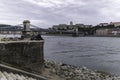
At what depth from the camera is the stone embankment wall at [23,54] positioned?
361 inches

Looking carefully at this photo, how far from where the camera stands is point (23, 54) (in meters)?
10.0

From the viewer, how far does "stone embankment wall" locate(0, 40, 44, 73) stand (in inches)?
361

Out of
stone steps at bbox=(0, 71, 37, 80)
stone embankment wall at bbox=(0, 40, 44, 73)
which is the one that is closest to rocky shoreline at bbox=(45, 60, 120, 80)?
stone embankment wall at bbox=(0, 40, 44, 73)

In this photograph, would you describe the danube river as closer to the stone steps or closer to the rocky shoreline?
the rocky shoreline

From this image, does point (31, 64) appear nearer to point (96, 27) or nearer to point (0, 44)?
point (0, 44)

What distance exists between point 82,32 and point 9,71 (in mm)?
135030

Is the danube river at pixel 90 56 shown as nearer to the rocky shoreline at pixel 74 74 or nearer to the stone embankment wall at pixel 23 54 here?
the rocky shoreline at pixel 74 74

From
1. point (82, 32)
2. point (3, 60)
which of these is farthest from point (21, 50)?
point (82, 32)

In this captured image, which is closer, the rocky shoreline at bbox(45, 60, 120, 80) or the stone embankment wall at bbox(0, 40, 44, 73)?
the stone embankment wall at bbox(0, 40, 44, 73)

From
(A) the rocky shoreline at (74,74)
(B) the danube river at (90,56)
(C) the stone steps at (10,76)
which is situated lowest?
(B) the danube river at (90,56)

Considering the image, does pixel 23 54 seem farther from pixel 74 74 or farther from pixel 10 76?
pixel 74 74

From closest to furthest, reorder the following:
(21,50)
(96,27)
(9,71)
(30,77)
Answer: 1. (9,71)
2. (30,77)
3. (21,50)
4. (96,27)

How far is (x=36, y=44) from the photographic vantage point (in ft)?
34.9

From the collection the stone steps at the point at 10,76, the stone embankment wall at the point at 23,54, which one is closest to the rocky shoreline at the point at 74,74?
the stone embankment wall at the point at 23,54
